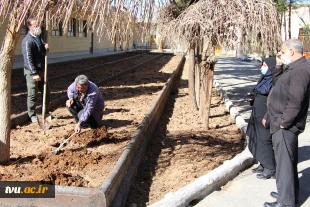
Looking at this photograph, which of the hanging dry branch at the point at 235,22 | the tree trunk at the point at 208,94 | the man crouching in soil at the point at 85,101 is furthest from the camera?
the tree trunk at the point at 208,94

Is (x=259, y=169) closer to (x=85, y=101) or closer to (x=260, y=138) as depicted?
(x=260, y=138)

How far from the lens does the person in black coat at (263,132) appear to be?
4641 mm

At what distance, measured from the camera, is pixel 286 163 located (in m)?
3.65

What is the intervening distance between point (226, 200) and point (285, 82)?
1544mm

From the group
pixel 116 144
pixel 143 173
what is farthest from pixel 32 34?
pixel 143 173

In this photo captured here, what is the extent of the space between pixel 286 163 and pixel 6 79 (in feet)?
11.2

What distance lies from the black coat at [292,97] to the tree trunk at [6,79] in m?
3.01

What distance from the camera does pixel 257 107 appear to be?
15.9 feet

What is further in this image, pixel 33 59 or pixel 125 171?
pixel 33 59

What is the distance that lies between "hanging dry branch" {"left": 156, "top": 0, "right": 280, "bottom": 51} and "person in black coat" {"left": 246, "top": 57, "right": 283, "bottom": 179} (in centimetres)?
107

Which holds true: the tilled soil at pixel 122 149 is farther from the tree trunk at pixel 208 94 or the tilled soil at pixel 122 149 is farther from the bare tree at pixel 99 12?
the bare tree at pixel 99 12

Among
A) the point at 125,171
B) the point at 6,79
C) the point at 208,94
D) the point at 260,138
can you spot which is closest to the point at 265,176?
the point at 260,138

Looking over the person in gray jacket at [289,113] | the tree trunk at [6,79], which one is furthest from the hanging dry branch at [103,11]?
the person in gray jacket at [289,113]

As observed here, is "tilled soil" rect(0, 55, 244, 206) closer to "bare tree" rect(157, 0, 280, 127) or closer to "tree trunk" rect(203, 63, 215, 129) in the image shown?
"tree trunk" rect(203, 63, 215, 129)
